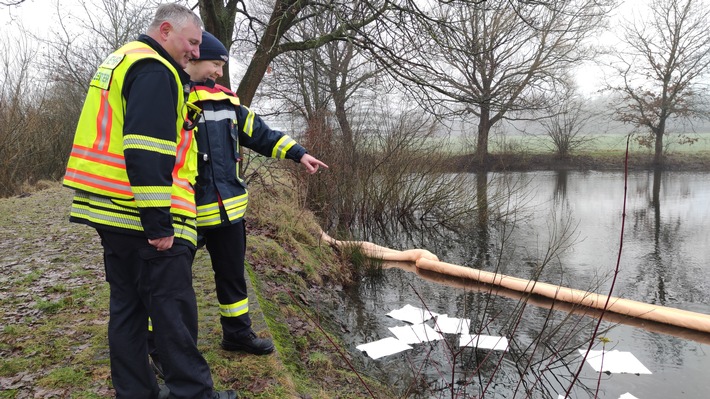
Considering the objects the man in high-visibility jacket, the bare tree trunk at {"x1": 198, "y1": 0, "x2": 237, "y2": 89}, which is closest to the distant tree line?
the bare tree trunk at {"x1": 198, "y1": 0, "x2": 237, "y2": 89}

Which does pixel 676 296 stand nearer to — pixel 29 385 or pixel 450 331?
pixel 450 331

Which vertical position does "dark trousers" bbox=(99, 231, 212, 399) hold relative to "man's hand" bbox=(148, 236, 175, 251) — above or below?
below

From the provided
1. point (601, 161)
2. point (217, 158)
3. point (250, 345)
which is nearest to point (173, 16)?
point (217, 158)

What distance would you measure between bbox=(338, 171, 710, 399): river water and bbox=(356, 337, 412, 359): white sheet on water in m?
0.07

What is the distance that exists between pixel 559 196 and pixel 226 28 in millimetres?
12755

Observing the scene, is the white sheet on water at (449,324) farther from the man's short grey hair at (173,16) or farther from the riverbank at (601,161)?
the riverbank at (601,161)

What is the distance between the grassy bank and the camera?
2.80 m

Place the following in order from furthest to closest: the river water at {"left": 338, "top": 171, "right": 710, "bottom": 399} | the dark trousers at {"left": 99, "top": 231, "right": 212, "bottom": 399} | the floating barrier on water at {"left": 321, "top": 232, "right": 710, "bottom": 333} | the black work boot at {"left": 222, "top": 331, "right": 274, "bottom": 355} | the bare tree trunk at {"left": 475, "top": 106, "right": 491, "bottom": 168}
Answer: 1. the bare tree trunk at {"left": 475, "top": 106, "right": 491, "bottom": 168}
2. the floating barrier on water at {"left": 321, "top": 232, "right": 710, "bottom": 333}
3. the river water at {"left": 338, "top": 171, "right": 710, "bottom": 399}
4. the black work boot at {"left": 222, "top": 331, "right": 274, "bottom": 355}
5. the dark trousers at {"left": 99, "top": 231, "right": 212, "bottom": 399}

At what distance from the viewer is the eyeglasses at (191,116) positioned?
2.28m

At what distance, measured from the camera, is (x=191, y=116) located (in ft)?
7.95

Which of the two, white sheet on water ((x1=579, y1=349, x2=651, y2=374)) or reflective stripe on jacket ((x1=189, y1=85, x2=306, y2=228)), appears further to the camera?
white sheet on water ((x1=579, y1=349, x2=651, y2=374))

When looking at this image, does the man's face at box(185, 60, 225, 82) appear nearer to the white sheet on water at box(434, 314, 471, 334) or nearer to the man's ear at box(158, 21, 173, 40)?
the man's ear at box(158, 21, 173, 40)

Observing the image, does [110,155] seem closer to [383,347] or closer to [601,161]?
[383,347]

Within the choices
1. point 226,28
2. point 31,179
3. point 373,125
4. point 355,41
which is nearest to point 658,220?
point 373,125
